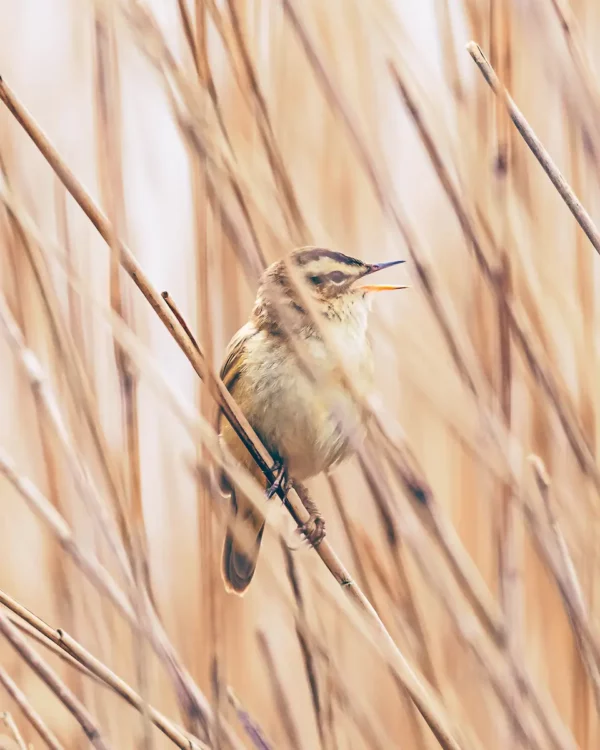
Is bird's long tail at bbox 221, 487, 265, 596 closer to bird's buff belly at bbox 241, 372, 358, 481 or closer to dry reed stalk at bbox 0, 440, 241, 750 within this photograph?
bird's buff belly at bbox 241, 372, 358, 481

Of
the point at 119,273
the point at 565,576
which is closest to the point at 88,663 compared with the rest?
the point at 119,273

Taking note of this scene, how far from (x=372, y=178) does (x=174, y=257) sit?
28.1 inches

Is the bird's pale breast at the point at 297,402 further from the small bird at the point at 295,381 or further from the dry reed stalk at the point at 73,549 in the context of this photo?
the dry reed stalk at the point at 73,549

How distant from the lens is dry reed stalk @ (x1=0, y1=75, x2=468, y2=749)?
2.60ft

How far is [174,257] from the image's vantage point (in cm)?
167

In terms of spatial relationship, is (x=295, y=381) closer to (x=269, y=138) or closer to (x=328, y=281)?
(x=328, y=281)

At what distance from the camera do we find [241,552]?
5.17ft

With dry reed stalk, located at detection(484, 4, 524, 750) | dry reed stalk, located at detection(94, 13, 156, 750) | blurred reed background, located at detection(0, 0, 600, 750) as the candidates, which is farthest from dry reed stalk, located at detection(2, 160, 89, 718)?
dry reed stalk, located at detection(484, 4, 524, 750)

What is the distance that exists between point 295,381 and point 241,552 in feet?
1.13

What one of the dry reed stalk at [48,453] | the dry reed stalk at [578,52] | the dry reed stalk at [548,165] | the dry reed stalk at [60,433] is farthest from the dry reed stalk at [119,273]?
the dry reed stalk at [578,52]

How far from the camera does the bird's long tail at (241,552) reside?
154cm

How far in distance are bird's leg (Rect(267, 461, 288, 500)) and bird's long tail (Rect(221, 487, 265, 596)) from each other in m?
0.08

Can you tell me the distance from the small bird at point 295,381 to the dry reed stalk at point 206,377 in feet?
0.84

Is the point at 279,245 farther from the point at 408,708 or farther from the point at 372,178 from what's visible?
the point at 408,708
